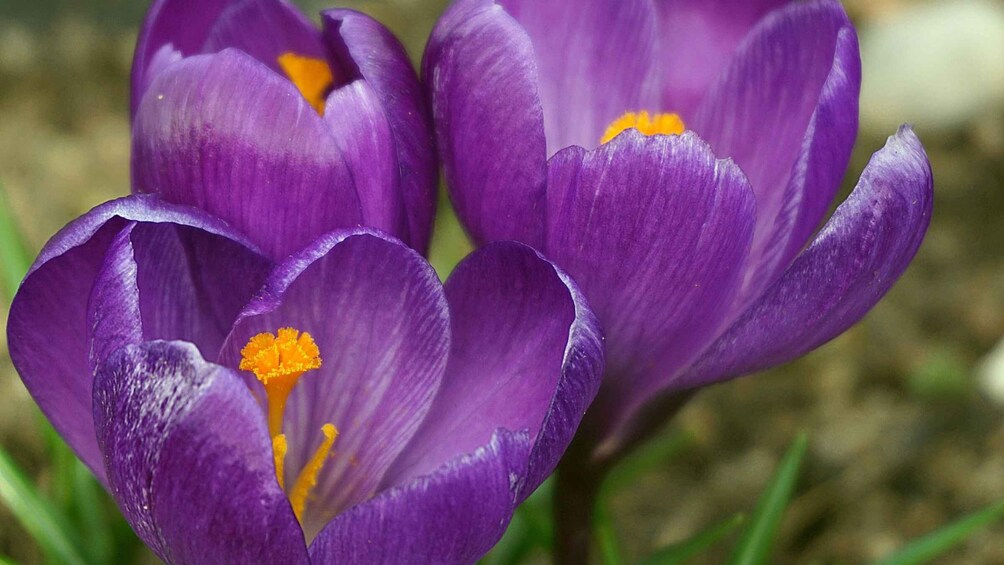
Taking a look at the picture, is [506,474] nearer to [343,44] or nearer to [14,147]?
[343,44]

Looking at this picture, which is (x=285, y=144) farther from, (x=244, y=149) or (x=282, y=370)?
(x=282, y=370)

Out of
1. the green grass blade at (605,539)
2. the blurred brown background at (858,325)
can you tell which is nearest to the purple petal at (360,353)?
the green grass blade at (605,539)

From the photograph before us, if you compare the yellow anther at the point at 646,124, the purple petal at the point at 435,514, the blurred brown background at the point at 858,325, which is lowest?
the blurred brown background at the point at 858,325

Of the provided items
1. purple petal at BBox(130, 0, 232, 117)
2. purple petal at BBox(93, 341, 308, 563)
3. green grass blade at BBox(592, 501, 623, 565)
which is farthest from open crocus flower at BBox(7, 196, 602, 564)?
green grass blade at BBox(592, 501, 623, 565)

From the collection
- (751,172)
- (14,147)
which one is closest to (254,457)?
(751,172)

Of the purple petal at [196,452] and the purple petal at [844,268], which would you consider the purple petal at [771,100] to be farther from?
the purple petal at [196,452]
